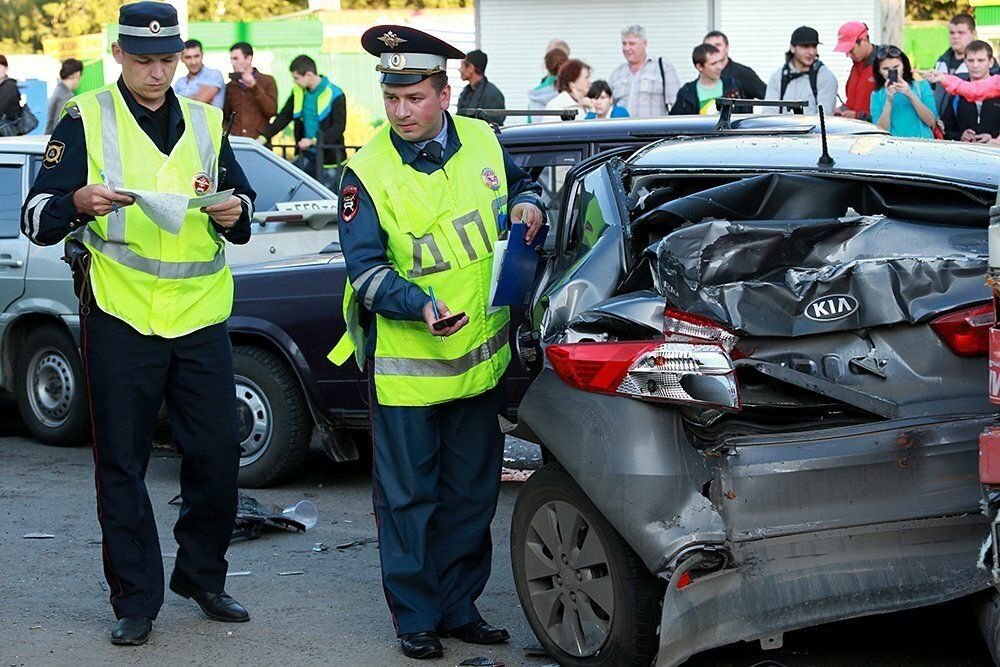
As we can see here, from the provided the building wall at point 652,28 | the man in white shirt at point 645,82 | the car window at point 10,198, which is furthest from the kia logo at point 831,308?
the building wall at point 652,28

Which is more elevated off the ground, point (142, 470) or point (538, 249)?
point (538, 249)

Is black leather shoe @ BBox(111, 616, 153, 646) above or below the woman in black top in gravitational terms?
below

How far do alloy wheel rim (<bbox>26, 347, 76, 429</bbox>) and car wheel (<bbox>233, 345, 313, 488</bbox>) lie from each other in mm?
1609

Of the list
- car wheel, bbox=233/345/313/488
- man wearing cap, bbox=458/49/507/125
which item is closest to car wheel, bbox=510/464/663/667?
car wheel, bbox=233/345/313/488

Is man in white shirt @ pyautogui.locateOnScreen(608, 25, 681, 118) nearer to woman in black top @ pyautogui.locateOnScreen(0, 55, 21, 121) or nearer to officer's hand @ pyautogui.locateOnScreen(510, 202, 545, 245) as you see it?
woman in black top @ pyautogui.locateOnScreen(0, 55, 21, 121)

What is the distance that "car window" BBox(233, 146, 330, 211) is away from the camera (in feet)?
30.6

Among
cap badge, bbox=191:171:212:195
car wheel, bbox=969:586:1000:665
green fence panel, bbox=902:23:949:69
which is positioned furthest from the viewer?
green fence panel, bbox=902:23:949:69

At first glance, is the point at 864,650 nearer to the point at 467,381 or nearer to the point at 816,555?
the point at 816,555

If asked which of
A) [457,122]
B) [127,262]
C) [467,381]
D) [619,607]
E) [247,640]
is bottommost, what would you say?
[247,640]

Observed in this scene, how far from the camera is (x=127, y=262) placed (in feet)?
16.2

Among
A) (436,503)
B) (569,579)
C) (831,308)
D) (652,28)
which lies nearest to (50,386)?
(436,503)

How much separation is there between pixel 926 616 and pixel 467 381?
1.66m

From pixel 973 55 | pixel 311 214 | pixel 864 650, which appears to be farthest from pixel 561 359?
pixel 973 55

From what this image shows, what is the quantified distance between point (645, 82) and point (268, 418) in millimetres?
5796
